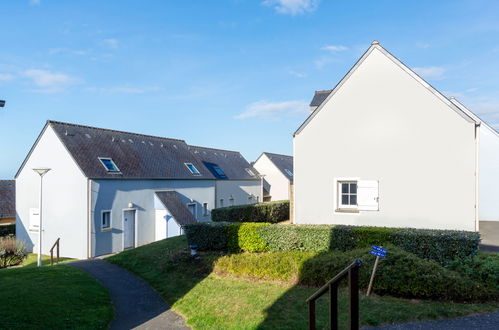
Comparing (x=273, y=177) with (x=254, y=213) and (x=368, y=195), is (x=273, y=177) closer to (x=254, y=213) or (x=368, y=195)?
(x=254, y=213)

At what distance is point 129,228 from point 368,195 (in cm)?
1469

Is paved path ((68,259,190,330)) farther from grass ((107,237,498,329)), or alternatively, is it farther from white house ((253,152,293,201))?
white house ((253,152,293,201))

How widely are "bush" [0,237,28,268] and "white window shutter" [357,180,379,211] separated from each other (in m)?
18.2

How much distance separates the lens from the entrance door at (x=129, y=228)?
829 inches

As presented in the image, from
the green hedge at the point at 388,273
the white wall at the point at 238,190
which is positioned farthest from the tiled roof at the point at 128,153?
the green hedge at the point at 388,273

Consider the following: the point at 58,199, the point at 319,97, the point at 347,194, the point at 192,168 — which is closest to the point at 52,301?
the point at 347,194

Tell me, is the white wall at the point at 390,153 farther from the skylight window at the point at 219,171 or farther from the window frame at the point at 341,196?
the skylight window at the point at 219,171

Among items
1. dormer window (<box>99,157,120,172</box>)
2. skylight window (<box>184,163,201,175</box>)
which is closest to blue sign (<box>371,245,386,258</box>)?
dormer window (<box>99,157,120,172</box>)

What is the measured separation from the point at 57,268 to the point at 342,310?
1032 centimetres

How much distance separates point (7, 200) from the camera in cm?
3003

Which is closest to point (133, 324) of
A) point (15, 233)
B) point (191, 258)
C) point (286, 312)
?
point (286, 312)

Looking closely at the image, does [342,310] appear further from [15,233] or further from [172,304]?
[15,233]

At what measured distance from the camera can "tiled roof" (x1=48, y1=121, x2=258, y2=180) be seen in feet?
66.9

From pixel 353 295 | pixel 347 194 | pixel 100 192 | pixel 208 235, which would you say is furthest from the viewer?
pixel 100 192
